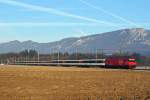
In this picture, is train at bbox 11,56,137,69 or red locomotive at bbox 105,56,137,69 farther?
train at bbox 11,56,137,69

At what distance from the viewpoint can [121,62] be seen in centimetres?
7312

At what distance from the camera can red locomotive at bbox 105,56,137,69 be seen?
70.3 m

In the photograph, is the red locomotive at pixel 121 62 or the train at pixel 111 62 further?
the train at pixel 111 62

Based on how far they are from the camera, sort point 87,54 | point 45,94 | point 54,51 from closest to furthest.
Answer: point 45,94 < point 87,54 < point 54,51

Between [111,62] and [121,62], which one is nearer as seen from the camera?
[121,62]

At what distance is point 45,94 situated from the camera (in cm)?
2281

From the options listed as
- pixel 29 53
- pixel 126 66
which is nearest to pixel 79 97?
pixel 126 66

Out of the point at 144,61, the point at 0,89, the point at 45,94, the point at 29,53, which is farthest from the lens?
the point at 29,53

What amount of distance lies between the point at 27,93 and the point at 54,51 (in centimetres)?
8824

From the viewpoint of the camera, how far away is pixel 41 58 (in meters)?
115

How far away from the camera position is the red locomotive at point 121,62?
231ft

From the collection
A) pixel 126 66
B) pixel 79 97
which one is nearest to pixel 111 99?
pixel 79 97

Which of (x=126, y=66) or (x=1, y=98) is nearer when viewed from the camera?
(x=1, y=98)

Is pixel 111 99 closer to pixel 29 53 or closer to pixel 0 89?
pixel 0 89
